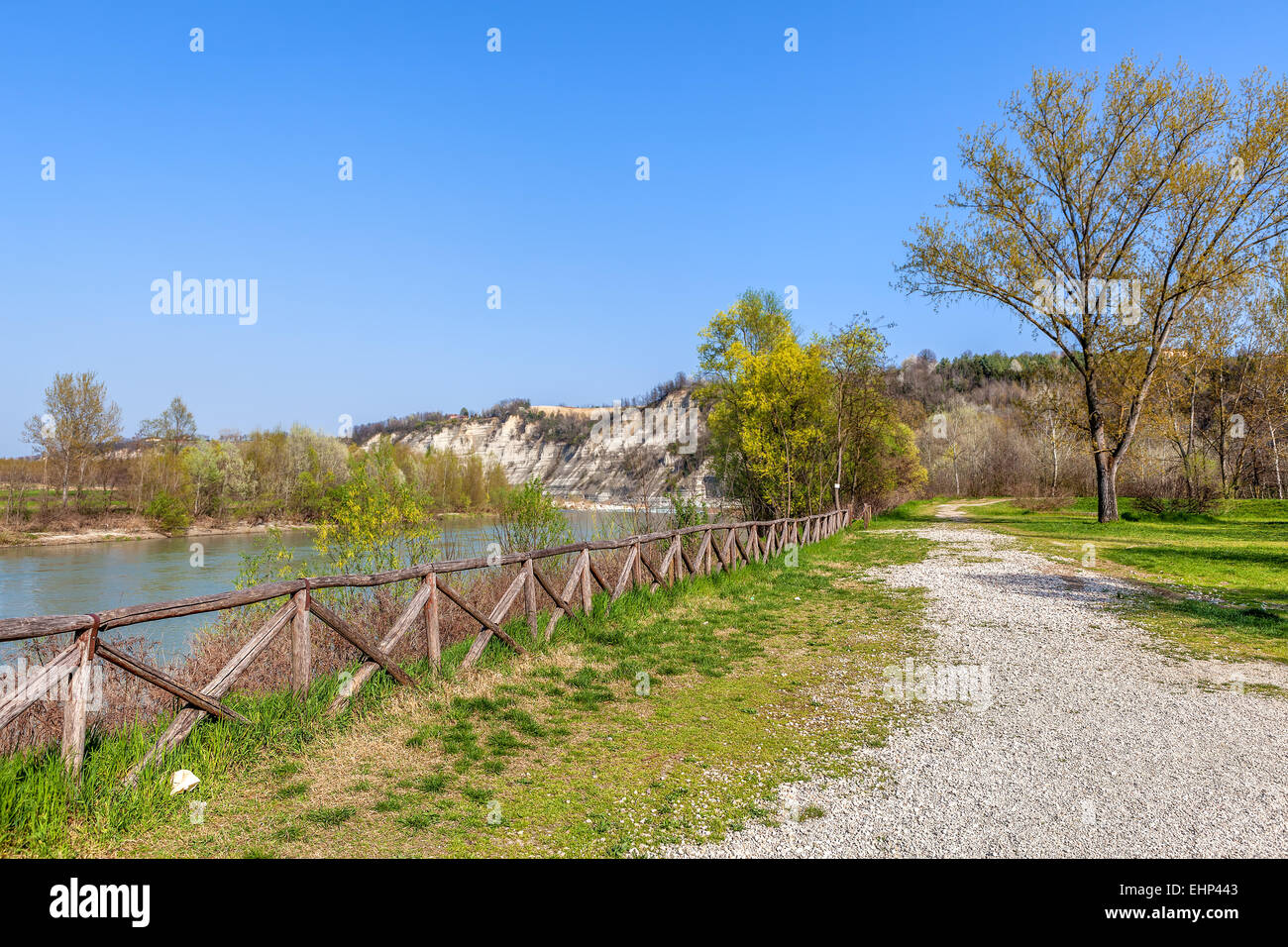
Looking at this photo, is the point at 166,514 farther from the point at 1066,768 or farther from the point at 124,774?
the point at 1066,768

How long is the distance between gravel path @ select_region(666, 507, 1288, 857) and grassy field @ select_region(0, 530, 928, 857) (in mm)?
400

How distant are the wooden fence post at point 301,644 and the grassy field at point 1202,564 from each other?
9624 mm

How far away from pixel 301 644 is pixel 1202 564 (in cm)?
1734

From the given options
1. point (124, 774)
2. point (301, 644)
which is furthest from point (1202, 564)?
point (124, 774)

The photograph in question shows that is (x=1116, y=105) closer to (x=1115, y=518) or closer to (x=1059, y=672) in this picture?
(x=1115, y=518)

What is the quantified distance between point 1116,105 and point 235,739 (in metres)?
30.7

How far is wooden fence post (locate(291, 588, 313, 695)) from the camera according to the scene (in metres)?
5.37

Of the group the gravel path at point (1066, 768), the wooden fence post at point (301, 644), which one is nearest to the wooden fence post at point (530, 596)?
the wooden fence post at point (301, 644)

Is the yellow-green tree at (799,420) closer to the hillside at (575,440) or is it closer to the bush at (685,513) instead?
the bush at (685,513)

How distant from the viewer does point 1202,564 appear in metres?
14.4

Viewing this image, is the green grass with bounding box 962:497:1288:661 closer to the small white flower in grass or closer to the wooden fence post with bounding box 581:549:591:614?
the wooden fence post with bounding box 581:549:591:614
